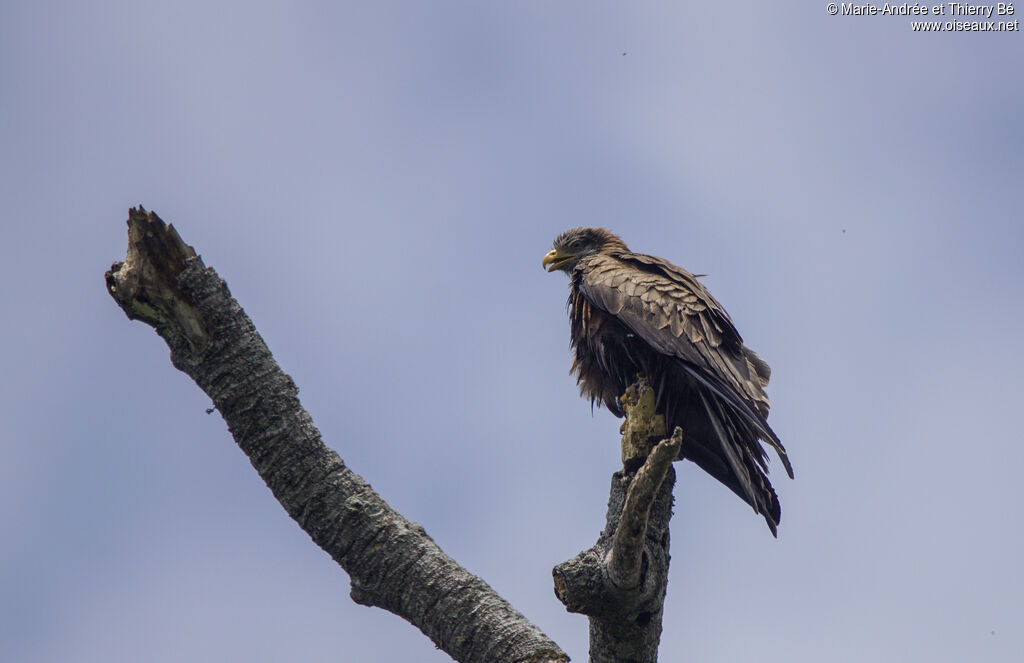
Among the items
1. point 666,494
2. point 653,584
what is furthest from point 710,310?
point 653,584

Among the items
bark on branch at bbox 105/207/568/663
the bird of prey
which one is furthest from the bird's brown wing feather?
bark on branch at bbox 105/207/568/663

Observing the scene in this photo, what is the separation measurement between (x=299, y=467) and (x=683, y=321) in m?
2.99

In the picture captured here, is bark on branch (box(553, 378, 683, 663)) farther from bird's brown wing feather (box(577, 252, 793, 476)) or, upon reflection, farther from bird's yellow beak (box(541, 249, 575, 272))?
bird's yellow beak (box(541, 249, 575, 272))

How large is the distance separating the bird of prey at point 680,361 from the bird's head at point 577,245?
113 cm

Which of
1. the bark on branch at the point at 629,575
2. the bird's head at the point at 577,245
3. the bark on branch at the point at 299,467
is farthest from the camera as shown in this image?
the bird's head at the point at 577,245

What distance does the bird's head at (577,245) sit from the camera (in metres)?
8.18

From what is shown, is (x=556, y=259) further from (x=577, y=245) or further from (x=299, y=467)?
(x=299, y=467)

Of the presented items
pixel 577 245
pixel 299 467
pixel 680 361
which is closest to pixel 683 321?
Answer: pixel 680 361

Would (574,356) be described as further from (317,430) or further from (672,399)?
(317,430)

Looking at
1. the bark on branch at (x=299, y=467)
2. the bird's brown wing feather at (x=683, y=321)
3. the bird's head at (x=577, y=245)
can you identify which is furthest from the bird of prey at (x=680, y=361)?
the bark on branch at (x=299, y=467)

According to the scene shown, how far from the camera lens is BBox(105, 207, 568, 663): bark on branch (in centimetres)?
372

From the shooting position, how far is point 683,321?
236 inches

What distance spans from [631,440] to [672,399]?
1275 millimetres

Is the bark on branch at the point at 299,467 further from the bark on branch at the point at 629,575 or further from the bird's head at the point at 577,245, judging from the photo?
the bird's head at the point at 577,245
